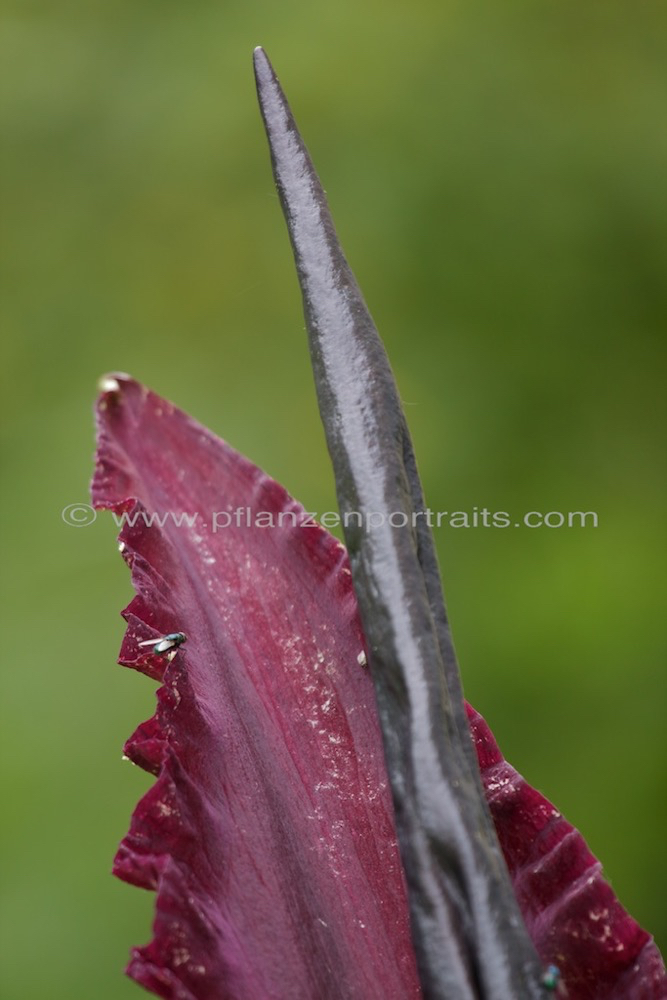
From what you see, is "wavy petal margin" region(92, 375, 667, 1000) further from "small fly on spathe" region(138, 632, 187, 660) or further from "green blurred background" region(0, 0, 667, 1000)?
"green blurred background" region(0, 0, 667, 1000)

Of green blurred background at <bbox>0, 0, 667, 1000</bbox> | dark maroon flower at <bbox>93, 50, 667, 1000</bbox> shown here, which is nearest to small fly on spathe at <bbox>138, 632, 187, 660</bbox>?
dark maroon flower at <bbox>93, 50, 667, 1000</bbox>

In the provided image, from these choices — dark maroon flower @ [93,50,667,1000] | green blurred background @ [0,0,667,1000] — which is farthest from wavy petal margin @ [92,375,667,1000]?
green blurred background @ [0,0,667,1000]

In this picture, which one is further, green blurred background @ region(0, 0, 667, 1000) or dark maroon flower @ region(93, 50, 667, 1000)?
green blurred background @ region(0, 0, 667, 1000)

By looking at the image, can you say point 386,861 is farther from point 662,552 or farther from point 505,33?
point 505,33

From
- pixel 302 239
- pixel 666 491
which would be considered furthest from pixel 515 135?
pixel 302 239

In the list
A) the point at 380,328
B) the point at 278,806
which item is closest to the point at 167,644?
the point at 278,806

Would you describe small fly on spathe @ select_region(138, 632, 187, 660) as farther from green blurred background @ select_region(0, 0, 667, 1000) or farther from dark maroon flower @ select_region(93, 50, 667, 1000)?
green blurred background @ select_region(0, 0, 667, 1000)
